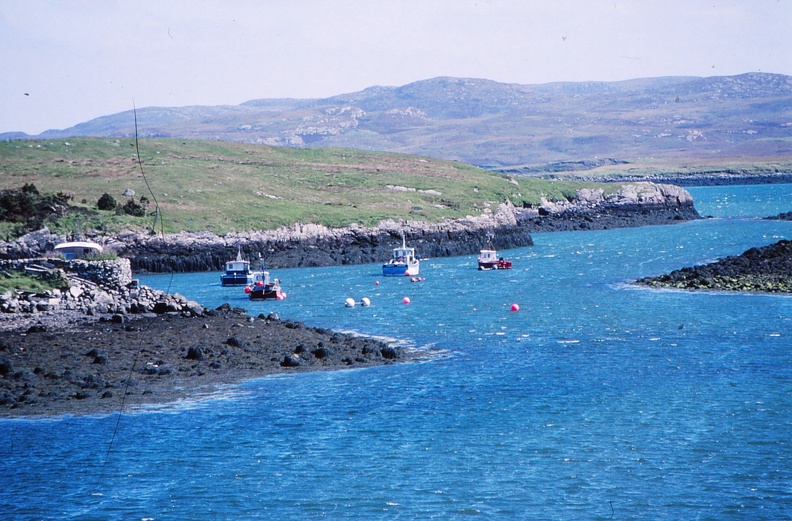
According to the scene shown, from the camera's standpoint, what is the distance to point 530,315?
4603 cm

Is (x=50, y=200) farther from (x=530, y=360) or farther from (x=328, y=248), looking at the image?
(x=530, y=360)

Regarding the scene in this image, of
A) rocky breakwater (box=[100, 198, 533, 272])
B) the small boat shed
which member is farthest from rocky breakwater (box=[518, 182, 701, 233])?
the small boat shed

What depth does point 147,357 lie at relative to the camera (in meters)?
32.1

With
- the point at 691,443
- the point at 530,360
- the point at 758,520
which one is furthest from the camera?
the point at 530,360

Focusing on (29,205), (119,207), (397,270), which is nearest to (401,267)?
(397,270)

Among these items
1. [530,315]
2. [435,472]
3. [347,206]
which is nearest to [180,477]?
[435,472]

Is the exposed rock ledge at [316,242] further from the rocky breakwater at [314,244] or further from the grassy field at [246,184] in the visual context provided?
the grassy field at [246,184]

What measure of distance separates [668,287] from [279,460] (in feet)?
116

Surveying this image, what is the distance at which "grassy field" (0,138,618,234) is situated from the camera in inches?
3255

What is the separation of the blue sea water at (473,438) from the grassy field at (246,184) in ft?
140

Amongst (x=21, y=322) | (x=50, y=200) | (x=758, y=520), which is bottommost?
(x=758, y=520)

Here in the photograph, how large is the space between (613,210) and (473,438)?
102 m

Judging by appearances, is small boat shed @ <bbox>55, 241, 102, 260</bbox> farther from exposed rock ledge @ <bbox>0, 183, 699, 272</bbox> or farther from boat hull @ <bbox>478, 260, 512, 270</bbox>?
boat hull @ <bbox>478, 260, 512, 270</bbox>

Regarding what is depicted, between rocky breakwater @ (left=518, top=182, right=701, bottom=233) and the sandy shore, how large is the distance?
244ft
